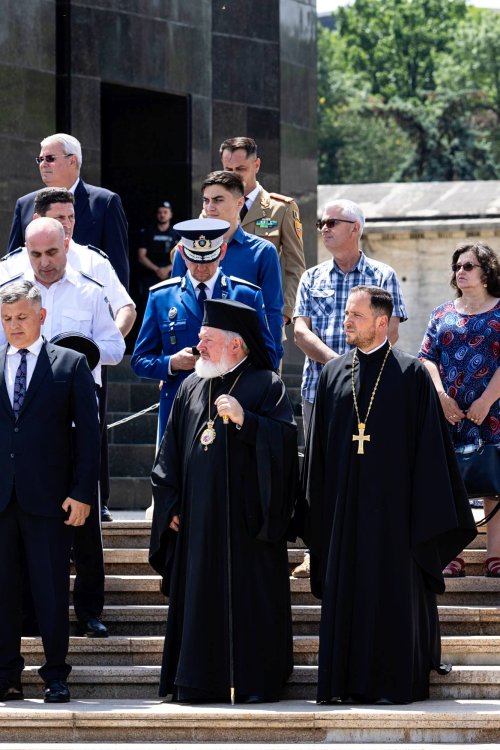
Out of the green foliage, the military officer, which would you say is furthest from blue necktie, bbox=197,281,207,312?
the green foliage

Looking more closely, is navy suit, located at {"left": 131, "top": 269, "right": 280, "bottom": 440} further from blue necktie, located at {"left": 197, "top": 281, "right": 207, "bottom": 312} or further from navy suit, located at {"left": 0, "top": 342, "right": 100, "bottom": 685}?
navy suit, located at {"left": 0, "top": 342, "right": 100, "bottom": 685}

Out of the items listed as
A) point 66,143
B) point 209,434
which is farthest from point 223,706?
point 66,143

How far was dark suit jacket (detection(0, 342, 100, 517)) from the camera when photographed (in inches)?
333

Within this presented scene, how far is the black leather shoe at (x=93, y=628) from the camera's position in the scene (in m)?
9.12

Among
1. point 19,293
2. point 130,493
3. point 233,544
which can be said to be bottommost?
point 130,493

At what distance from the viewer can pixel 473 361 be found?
9.82 m

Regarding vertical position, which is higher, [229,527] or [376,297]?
[376,297]

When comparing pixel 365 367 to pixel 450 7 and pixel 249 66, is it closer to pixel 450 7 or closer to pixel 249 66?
pixel 249 66

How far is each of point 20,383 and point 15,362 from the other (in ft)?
0.42

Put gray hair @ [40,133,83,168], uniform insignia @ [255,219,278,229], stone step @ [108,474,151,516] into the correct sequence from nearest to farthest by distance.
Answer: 1. gray hair @ [40,133,83,168]
2. uniform insignia @ [255,219,278,229]
3. stone step @ [108,474,151,516]

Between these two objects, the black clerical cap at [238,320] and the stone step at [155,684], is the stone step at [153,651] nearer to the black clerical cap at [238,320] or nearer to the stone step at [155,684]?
the stone step at [155,684]

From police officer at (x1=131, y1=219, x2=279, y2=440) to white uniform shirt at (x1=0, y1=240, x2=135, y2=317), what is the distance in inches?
12.4

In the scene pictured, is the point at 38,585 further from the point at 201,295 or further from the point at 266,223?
the point at 266,223

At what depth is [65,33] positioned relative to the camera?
14953 mm
